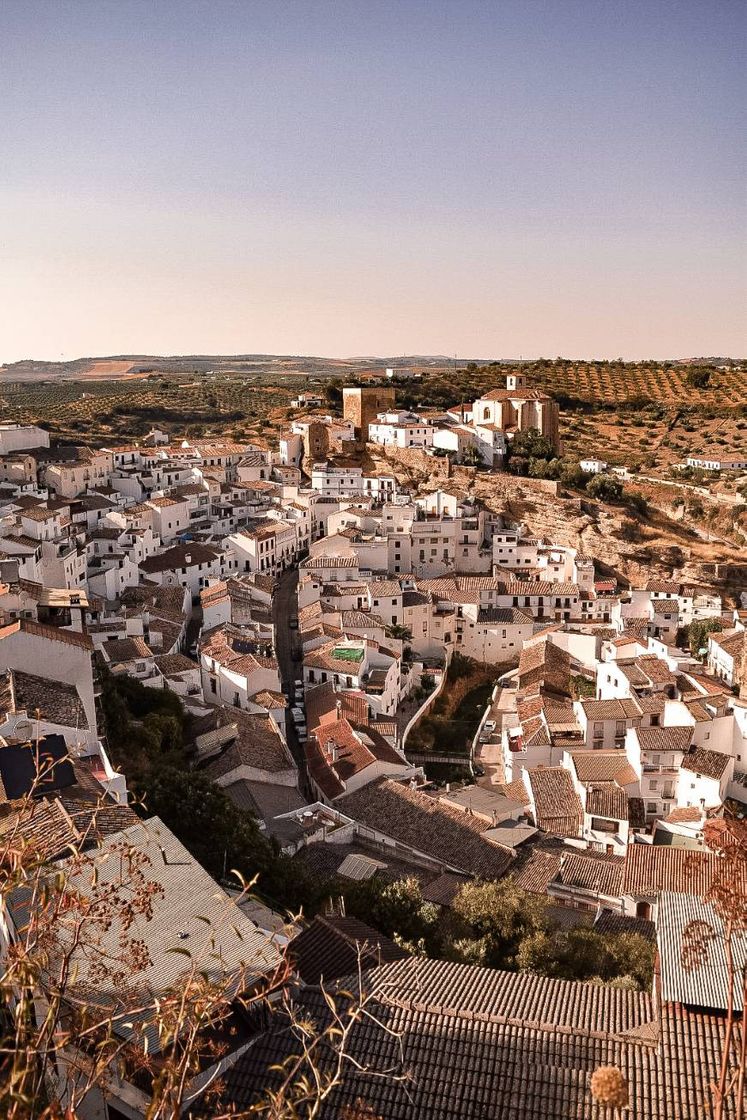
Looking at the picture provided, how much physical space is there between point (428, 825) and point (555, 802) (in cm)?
354

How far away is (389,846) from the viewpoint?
55.6 ft

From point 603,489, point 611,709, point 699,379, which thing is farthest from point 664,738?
point 699,379

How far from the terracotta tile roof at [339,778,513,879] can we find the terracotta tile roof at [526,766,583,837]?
5.43ft

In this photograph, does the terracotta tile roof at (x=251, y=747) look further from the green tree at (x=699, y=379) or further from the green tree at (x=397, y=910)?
the green tree at (x=699, y=379)

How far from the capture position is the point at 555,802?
19.3 m

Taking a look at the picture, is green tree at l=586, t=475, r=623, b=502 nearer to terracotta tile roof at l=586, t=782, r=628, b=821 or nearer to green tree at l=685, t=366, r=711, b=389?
terracotta tile roof at l=586, t=782, r=628, b=821

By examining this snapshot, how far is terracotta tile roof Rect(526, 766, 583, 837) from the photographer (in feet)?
61.2

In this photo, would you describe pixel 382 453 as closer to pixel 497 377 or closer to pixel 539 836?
pixel 497 377

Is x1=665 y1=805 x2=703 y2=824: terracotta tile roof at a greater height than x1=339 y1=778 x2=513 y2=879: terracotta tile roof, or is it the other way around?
x1=339 y1=778 x2=513 y2=879: terracotta tile roof

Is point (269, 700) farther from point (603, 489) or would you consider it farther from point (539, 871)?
point (603, 489)

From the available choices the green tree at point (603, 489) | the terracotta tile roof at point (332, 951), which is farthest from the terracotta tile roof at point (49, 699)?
the green tree at point (603, 489)

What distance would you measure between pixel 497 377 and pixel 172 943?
60847 millimetres

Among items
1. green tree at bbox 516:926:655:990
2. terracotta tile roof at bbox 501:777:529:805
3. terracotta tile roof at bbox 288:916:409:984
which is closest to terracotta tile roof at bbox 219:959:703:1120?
terracotta tile roof at bbox 288:916:409:984

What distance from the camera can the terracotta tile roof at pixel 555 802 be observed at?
18.6 meters
